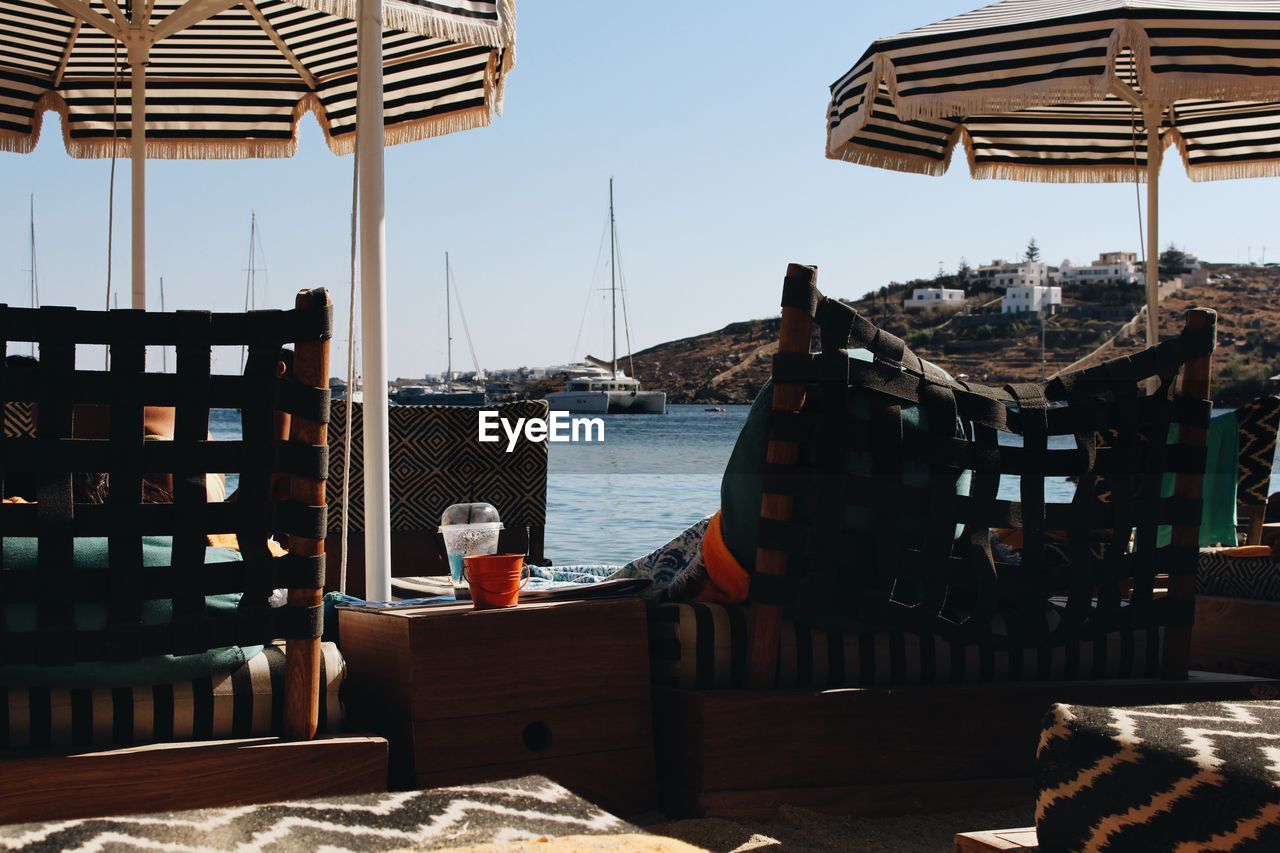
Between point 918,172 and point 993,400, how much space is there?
12.1 feet

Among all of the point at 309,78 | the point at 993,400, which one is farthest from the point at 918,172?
the point at 993,400

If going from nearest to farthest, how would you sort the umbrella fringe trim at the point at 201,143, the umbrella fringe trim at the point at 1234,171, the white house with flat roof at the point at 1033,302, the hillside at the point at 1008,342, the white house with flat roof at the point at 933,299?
the umbrella fringe trim at the point at 201,143 < the umbrella fringe trim at the point at 1234,171 < the hillside at the point at 1008,342 < the white house with flat roof at the point at 1033,302 < the white house with flat roof at the point at 933,299

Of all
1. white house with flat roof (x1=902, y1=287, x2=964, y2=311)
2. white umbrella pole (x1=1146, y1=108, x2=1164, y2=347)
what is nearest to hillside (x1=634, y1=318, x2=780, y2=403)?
white house with flat roof (x1=902, y1=287, x2=964, y2=311)

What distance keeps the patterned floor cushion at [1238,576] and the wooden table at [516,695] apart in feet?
7.23

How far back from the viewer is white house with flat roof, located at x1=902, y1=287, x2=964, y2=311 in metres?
61.9

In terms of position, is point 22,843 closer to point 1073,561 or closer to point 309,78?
point 1073,561

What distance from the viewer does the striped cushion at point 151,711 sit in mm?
2205

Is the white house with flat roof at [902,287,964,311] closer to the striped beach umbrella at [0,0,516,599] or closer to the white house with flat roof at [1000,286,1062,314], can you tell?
the white house with flat roof at [1000,286,1062,314]

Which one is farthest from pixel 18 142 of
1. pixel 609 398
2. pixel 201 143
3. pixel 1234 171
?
pixel 609 398

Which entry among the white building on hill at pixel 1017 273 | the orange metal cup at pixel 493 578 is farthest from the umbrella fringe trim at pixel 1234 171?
the white building on hill at pixel 1017 273

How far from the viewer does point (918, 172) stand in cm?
621

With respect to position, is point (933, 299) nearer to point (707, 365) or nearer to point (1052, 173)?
point (707, 365)

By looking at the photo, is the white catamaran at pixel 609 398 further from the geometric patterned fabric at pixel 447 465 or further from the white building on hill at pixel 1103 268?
the geometric patterned fabric at pixel 447 465

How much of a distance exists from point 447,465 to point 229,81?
2.16 metres
